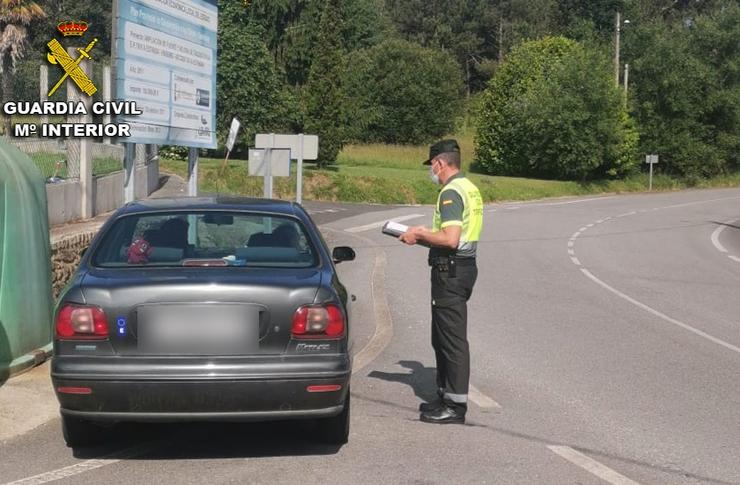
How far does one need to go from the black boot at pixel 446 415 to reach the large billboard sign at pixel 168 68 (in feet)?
24.7

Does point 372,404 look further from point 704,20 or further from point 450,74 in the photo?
point 450,74

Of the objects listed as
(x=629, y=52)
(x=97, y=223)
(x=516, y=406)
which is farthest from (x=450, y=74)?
(x=516, y=406)

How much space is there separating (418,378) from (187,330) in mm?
3319

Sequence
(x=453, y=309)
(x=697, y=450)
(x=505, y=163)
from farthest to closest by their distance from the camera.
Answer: (x=505, y=163) < (x=453, y=309) < (x=697, y=450)

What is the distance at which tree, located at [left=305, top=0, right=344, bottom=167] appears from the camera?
50.5 metres

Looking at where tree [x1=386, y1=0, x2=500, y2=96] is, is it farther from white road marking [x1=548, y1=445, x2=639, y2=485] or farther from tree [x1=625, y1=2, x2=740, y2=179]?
white road marking [x1=548, y1=445, x2=639, y2=485]

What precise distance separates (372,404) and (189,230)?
193 centimetres

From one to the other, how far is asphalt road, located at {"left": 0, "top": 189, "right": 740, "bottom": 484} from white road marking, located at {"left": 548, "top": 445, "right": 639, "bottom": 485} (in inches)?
0.5

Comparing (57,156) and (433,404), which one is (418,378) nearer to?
(433,404)

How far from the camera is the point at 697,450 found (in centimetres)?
612

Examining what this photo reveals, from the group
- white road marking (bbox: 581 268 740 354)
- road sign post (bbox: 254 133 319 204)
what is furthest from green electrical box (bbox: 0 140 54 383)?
road sign post (bbox: 254 133 319 204)

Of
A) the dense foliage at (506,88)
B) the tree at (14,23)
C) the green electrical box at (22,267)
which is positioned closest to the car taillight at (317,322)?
the green electrical box at (22,267)

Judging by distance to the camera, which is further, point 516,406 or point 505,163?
point 505,163

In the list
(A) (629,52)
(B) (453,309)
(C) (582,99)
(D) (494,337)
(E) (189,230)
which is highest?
(A) (629,52)
